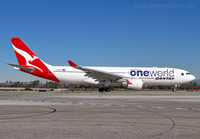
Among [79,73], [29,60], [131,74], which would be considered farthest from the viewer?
[131,74]

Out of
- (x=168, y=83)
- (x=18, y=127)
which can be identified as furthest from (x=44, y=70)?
(x=18, y=127)

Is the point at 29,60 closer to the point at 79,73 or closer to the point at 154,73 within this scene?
the point at 79,73

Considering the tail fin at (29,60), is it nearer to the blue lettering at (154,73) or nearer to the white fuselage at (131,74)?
the white fuselage at (131,74)

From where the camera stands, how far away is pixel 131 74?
28359mm

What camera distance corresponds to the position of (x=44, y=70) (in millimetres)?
27969

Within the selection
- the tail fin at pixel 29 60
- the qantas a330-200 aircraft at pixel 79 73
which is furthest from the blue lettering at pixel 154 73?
the tail fin at pixel 29 60

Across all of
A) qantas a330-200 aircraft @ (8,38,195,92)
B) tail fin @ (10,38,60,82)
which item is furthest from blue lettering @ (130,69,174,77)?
tail fin @ (10,38,60,82)

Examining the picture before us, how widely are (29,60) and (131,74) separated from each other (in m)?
14.2

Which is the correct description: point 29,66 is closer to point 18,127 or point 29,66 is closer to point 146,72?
point 146,72

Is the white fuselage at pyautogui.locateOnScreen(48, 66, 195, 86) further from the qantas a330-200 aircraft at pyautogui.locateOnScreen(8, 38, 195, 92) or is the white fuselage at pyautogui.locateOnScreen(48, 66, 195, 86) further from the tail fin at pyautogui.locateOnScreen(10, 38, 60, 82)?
the tail fin at pyautogui.locateOnScreen(10, 38, 60, 82)

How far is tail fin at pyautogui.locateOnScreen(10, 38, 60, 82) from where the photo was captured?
91.7 ft

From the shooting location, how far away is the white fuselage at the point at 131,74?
28250mm

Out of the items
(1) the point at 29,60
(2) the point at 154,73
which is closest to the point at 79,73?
(1) the point at 29,60

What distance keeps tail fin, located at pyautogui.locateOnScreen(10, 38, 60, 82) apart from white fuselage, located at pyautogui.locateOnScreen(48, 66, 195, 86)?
86cm
